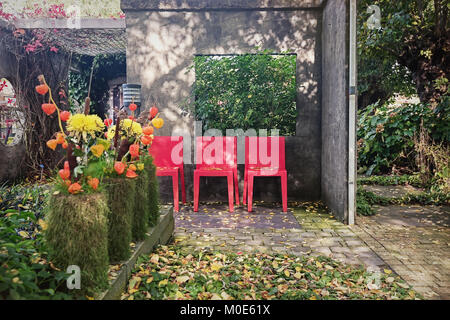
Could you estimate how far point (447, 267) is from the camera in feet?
9.71

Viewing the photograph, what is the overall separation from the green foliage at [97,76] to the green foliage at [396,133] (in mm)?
6058

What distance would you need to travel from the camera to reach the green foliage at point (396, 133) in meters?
6.49

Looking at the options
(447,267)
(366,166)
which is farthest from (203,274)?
(366,166)

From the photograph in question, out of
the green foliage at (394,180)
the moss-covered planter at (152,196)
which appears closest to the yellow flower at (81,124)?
the moss-covered planter at (152,196)

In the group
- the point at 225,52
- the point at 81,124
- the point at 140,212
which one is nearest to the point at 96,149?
the point at 81,124

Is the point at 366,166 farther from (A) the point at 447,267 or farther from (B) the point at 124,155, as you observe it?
(B) the point at 124,155

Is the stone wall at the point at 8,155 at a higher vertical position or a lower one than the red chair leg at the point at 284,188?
higher

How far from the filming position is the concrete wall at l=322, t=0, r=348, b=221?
4.21 meters

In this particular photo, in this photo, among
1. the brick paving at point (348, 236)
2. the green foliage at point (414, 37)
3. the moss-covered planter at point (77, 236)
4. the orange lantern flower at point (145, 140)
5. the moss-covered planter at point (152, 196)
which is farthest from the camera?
the green foliage at point (414, 37)

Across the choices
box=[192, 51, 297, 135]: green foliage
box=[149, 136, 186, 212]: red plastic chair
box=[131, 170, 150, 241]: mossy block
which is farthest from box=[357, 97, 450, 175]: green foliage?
box=[131, 170, 150, 241]: mossy block

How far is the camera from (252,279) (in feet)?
8.71

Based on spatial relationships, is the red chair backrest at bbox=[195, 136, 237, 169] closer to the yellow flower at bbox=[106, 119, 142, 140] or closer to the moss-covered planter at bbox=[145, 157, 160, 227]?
the moss-covered planter at bbox=[145, 157, 160, 227]

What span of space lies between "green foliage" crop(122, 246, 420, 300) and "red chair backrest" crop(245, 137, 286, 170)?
2152 mm

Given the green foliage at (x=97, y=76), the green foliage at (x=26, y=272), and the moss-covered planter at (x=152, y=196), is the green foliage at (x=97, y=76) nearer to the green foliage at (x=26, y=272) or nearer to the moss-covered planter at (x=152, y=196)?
the moss-covered planter at (x=152, y=196)
